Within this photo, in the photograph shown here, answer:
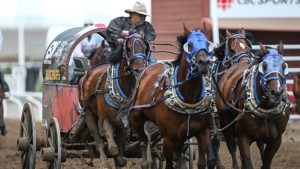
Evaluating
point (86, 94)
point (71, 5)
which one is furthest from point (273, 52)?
point (71, 5)

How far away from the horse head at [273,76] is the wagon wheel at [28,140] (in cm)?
335

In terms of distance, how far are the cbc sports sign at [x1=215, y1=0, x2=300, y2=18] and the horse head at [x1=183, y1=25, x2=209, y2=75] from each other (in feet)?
32.6

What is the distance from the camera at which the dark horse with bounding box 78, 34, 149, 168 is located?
9.82m

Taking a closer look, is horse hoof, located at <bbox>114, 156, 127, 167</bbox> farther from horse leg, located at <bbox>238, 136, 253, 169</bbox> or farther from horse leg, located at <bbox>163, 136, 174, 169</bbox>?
horse leg, located at <bbox>238, 136, 253, 169</bbox>

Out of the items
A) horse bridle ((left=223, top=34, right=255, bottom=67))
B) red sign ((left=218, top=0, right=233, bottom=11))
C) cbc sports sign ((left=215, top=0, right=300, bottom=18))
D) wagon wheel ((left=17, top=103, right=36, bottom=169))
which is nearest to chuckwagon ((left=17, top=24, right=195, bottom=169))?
wagon wheel ((left=17, top=103, right=36, bottom=169))

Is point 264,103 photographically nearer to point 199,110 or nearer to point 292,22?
point 199,110

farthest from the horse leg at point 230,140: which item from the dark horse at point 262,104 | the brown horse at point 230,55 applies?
the dark horse at point 262,104

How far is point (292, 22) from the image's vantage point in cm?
1970

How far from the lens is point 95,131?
10.5 metres

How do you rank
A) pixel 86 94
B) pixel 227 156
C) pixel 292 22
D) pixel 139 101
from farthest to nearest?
pixel 292 22 < pixel 227 156 < pixel 86 94 < pixel 139 101

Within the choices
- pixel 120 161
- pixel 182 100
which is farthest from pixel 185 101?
pixel 120 161

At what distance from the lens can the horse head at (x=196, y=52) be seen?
8.57 m

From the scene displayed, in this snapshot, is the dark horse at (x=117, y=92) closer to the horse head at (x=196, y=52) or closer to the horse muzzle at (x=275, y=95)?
the horse head at (x=196, y=52)

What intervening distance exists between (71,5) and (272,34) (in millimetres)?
17131
